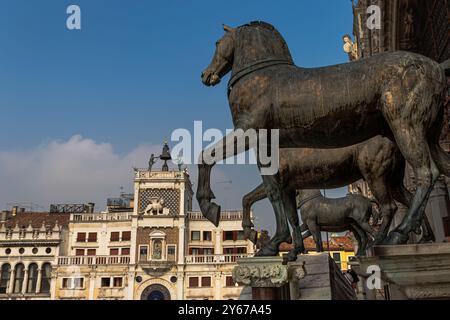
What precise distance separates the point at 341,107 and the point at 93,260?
151 feet

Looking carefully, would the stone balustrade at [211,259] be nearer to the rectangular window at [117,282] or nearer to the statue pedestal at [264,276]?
the rectangular window at [117,282]

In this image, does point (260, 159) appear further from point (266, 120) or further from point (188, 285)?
point (188, 285)

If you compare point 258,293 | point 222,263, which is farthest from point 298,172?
point 222,263

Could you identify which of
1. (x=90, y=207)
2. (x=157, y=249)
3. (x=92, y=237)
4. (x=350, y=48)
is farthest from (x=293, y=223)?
(x=90, y=207)

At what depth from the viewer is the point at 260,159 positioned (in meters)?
4.41

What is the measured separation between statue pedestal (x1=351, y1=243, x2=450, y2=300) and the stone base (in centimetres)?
90

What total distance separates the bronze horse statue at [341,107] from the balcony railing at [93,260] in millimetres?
44082

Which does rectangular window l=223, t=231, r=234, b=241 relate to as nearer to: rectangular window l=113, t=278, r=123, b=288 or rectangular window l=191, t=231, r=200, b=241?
rectangular window l=191, t=231, r=200, b=241

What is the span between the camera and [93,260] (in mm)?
46094

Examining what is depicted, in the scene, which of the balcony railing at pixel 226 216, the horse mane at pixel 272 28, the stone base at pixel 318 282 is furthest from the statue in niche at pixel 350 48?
the horse mane at pixel 272 28

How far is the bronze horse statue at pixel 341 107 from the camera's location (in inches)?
151

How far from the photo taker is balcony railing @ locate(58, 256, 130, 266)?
149ft

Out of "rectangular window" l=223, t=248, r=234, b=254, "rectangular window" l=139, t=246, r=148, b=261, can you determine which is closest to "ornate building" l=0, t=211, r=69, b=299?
"rectangular window" l=139, t=246, r=148, b=261

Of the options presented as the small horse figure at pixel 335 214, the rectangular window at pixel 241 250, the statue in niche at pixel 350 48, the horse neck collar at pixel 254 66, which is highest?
the statue in niche at pixel 350 48
